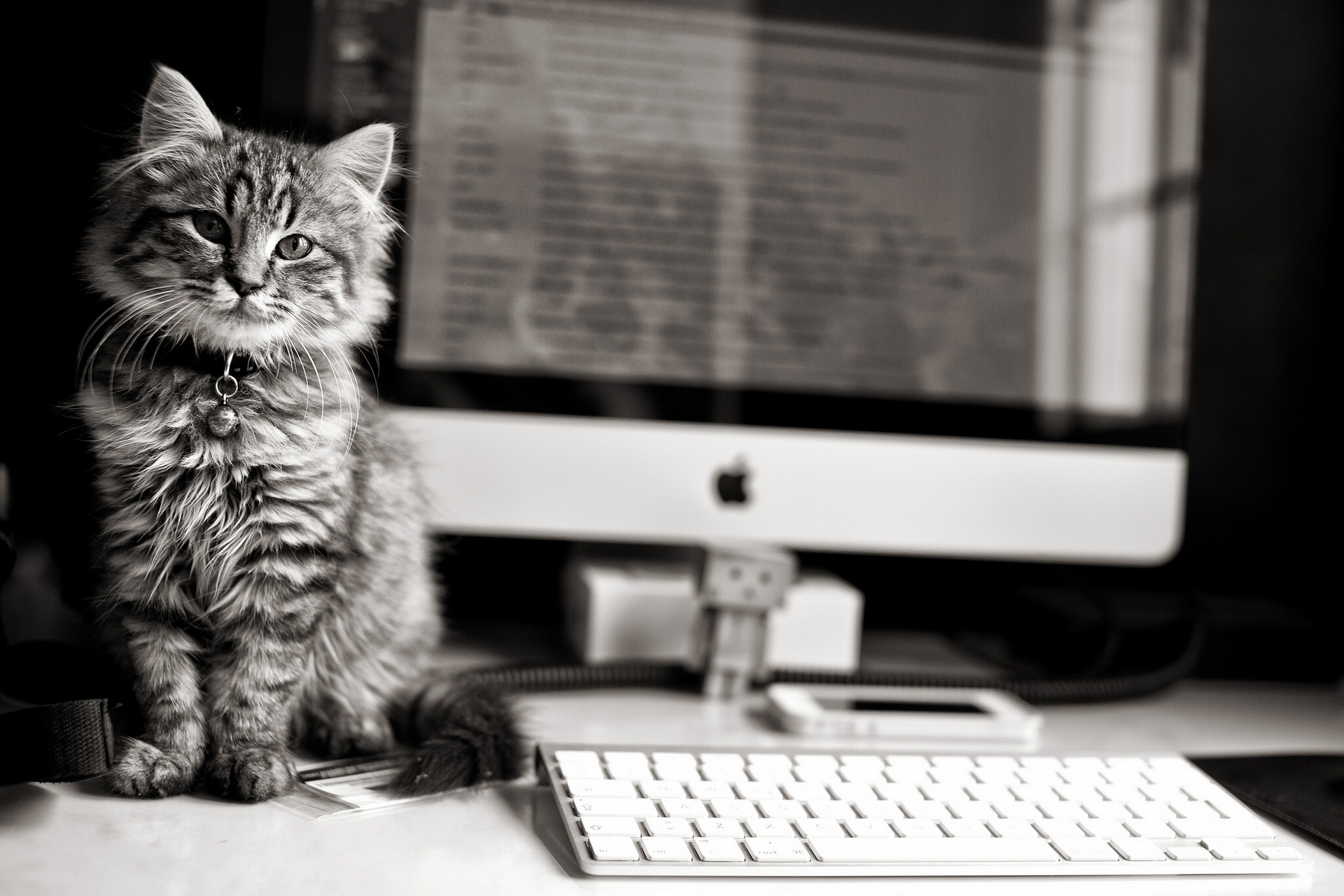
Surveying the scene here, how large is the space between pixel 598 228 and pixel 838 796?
0.54 meters

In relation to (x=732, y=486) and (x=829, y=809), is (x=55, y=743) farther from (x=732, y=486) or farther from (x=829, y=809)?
(x=732, y=486)

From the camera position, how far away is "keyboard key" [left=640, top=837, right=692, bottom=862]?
19.9 inches

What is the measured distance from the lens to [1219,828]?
1.93 feet

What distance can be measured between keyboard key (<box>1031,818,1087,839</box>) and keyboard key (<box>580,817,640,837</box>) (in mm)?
230

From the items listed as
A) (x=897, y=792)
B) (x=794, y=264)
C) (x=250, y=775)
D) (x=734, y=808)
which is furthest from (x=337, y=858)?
(x=794, y=264)

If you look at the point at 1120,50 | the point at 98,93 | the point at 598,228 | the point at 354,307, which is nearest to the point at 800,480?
the point at 598,228

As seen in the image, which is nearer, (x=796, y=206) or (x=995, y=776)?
(x=995, y=776)

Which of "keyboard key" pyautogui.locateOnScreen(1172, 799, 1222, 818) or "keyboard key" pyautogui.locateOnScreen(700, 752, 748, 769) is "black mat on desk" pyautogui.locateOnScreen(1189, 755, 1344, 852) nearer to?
"keyboard key" pyautogui.locateOnScreen(1172, 799, 1222, 818)

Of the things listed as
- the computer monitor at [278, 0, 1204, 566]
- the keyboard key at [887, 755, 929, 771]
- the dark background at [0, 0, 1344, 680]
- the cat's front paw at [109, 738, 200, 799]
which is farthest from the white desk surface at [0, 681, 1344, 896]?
the dark background at [0, 0, 1344, 680]

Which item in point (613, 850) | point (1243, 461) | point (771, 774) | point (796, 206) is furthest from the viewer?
point (1243, 461)

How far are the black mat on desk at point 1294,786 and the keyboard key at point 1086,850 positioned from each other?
6.8 inches

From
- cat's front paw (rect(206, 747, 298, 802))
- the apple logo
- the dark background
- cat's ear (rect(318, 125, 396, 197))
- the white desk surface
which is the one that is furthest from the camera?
the dark background

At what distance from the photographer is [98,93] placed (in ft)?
3.36

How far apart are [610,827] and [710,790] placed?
0.25 feet
